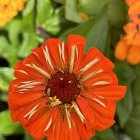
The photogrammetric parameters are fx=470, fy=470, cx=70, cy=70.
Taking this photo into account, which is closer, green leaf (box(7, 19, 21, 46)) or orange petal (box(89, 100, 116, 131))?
orange petal (box(89, 100, 116, 131))

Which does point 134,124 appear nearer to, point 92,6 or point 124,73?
point 124,73

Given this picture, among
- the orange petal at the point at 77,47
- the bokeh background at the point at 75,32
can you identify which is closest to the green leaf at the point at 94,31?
the bokeh background at the point at 75,32

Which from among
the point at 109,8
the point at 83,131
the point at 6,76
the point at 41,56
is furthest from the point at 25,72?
the point at 109,8

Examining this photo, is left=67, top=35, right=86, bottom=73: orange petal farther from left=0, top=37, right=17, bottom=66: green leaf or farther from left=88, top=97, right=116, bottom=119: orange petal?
left=0, top=37, right=17, bottom=66: green leaf

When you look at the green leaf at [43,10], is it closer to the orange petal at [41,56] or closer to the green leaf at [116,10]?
the green leaf at [116,10]

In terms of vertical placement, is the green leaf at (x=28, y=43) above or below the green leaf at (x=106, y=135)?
above

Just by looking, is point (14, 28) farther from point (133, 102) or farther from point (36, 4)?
point (133, 102)

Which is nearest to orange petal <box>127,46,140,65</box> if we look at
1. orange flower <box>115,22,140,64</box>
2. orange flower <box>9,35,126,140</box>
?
orange flower <box>115,22,140,64</box>
